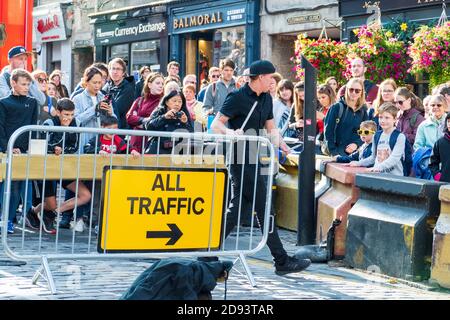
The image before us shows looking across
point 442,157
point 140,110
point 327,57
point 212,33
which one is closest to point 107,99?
point 140,110

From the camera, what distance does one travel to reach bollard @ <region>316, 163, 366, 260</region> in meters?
10.7

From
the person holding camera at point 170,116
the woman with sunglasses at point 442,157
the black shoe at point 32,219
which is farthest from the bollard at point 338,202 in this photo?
the black shoe at point 32,219

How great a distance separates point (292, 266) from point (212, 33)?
20.6 m

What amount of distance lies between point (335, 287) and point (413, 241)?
796 mm

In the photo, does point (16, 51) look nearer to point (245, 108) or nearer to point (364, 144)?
point (364, 144)

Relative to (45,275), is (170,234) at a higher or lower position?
higher

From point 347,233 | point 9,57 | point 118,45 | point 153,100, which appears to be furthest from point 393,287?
point 118,45

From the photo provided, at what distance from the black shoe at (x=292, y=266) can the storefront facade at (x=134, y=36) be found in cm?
2205

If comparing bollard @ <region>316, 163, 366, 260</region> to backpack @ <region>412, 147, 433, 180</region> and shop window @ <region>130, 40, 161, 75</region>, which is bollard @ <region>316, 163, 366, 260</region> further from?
shop window @ <region>130, 40, 161, 75</region>

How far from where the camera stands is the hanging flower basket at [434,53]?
15305 mm

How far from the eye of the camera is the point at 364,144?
1220 cm

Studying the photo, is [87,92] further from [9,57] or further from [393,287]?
[393,287]
